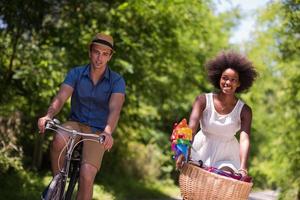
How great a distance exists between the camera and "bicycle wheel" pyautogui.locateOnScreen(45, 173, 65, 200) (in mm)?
5074

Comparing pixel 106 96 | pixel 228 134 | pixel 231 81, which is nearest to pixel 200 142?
pixel 228 134

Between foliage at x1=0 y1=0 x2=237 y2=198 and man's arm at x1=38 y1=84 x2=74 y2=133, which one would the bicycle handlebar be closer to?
man's arm at x1=38 y1=84 x2=74 y2=133

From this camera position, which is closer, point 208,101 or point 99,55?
point 208,101

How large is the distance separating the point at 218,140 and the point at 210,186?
2.28ft

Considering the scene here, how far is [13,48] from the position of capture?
11430mm

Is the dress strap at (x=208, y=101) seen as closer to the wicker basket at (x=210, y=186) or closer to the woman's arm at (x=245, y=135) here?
the woman's arm at (x=245, y=135)

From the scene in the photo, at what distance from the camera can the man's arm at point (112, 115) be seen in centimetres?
533

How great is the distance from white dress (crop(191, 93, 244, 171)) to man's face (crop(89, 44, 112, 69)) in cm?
109

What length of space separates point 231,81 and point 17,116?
9.40 meters

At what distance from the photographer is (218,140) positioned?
5.54m

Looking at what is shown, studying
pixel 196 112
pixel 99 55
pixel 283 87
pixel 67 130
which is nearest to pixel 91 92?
pixel 99 55

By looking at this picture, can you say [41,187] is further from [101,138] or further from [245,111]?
[245,111]

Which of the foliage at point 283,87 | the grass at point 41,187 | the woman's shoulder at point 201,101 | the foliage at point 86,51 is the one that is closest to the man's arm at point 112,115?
the woman's shoulder at point 201,101

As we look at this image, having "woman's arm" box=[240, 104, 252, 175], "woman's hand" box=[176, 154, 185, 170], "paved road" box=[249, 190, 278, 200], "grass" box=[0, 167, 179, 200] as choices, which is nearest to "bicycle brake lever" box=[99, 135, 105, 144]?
"woman's hand" box=[176, 154, 185, 170]
